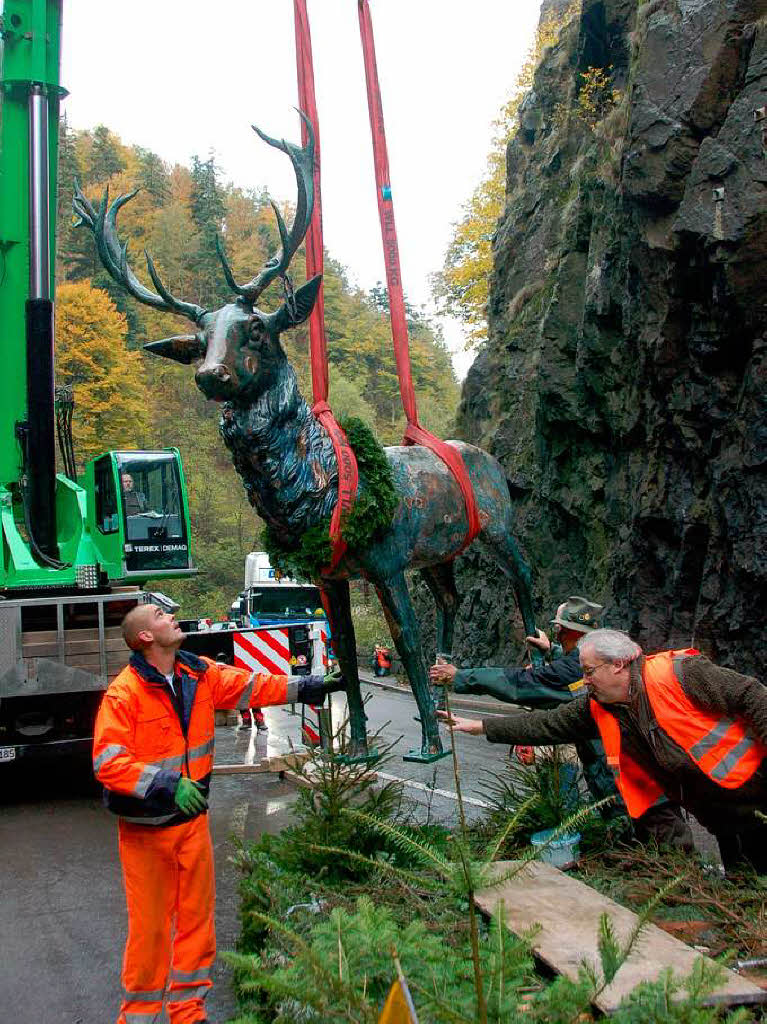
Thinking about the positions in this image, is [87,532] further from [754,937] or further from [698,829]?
[754,937]

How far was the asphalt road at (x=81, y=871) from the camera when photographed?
4.18 meters

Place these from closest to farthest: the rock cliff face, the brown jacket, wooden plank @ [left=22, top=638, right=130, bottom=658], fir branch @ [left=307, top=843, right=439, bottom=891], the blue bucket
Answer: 1. fir branch @ [left=307, top=843, right=439, bottom=891]
2. the brown jacket
3. the blue bucket
4. wooden plank @ [left=22, top=638, right=130, bottom=658]
5. the rock cliff face

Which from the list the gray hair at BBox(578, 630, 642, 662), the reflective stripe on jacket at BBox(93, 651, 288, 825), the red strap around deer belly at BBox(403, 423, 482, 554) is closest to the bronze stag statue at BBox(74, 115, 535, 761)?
the red strap around deer belly at BBox(403, 423, 482, 554)

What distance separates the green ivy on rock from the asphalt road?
3.55ft

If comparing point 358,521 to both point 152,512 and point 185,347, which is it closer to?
point 185,347

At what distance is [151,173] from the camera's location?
6172 centimetres

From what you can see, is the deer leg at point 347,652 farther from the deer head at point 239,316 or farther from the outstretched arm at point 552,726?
the deer head at point 239,316

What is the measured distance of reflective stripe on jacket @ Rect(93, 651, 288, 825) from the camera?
11.7 ft

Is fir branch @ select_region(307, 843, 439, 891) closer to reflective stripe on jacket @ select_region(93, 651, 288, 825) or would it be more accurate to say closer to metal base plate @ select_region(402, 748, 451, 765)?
reflective stripe on jacket @ select_region(93, 651, 288, 825)

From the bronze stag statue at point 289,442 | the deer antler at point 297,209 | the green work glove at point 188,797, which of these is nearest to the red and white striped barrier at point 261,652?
the bronze stag statue at point 289,442

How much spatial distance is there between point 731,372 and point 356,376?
4038 cm

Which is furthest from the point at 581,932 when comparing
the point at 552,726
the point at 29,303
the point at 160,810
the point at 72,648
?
the point at 29,303

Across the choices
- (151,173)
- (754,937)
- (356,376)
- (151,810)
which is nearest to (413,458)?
(151,810)

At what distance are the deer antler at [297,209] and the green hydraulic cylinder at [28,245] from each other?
14.8 ft
